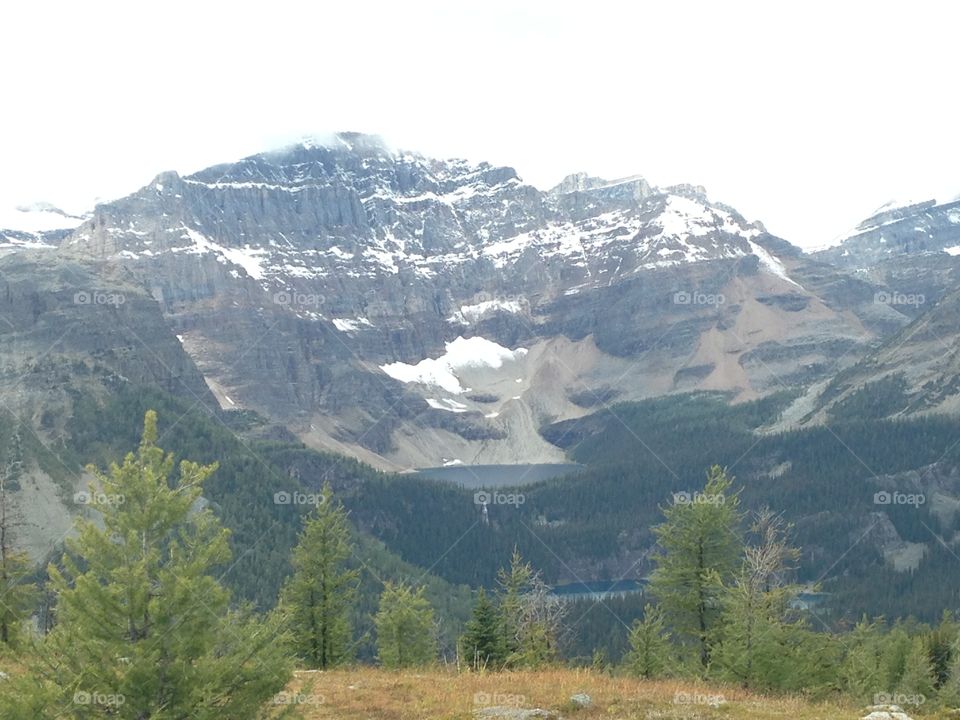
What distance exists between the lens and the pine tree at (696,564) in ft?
139

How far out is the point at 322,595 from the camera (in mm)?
51594

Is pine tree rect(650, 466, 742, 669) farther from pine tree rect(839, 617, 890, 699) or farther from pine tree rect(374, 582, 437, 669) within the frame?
pine tree rect(374, 582, 437, 669)

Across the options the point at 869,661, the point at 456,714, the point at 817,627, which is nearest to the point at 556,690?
the point at 456,714

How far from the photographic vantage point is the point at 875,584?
17800 centimetres

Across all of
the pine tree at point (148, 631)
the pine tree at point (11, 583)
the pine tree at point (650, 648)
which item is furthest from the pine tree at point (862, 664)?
the pine tree at point (11, 583)

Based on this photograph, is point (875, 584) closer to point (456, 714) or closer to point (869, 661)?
point (869, 661)

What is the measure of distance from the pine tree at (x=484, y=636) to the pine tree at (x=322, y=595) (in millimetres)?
7450

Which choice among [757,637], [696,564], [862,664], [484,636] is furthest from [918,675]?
[757,637]

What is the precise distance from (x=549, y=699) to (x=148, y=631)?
9740 millimetres

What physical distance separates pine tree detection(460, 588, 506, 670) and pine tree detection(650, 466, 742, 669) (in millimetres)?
9125

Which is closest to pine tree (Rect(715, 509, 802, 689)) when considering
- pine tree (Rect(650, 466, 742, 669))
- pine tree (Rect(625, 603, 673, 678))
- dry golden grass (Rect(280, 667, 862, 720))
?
dry golden grass (Rect(280, 667, 862, 720))

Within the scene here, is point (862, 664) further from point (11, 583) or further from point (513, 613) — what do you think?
point (11, 583)

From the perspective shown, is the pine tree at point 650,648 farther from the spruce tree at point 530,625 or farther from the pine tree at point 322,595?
the pine tree at point 322,595

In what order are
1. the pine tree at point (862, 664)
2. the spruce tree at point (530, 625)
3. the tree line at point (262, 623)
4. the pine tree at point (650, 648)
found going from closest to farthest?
the tree line at point (262, 623), the pine tree at point (650, 648), the spruce tree at point (530, 625), the pine tree at point (862, 664)
